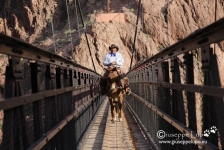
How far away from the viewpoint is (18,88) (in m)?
3.35

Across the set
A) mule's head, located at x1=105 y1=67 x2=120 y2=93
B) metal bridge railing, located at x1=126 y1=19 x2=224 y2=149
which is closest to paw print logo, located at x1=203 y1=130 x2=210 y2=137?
metal bridge railing, located at x1=126 y1=19 x2=224 y2=149

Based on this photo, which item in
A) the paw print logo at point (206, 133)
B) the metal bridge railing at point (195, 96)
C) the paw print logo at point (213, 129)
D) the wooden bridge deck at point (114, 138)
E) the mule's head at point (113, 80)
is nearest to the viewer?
the metal bridge railing at point (195, 96)

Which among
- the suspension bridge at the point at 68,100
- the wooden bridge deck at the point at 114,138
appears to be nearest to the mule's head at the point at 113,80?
the wooden bridge deck at the point at 114,138

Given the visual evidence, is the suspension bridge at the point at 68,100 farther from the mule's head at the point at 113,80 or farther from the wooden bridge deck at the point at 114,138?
the mule's head at the point at 113,80

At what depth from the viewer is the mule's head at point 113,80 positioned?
11.5 metres

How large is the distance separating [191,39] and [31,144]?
158cm

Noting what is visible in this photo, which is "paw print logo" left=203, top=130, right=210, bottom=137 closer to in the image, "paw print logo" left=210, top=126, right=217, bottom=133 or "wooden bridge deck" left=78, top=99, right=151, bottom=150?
"paw print logo" left=210, top=126, right=217, bottom=133

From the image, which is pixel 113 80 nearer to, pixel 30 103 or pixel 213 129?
pixel 30 103

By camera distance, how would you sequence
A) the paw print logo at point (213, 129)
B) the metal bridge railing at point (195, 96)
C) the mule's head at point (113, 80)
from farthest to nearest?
1. the mule's head at point (113, 80)
2. the paw print logo at point (213, 129)
3. the metal bridge railing at point (195, 96)

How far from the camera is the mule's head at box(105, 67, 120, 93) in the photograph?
11.5 meters

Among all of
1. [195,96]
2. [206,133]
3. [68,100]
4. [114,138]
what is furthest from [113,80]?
[206,133]

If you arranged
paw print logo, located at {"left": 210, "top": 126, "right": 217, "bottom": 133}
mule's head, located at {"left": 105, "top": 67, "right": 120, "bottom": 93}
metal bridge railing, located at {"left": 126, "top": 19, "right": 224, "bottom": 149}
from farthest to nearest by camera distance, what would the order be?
mule's head, located at {"left": 105, "top": 67, "right": 120, "bottom": 93} → paw print logo, located at {"left": 210, "top": 126, "right": 217, "bottom": 133} → metal bridge railing, located at {"left": 126, "top": 19, "right": 224, "bottom": 149}

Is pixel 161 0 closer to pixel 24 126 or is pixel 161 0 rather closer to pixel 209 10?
pixel 209 10

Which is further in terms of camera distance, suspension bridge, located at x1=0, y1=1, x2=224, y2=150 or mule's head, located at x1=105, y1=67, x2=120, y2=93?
mule's head, located at x1=105, y1=67, x2=120, y2=93
